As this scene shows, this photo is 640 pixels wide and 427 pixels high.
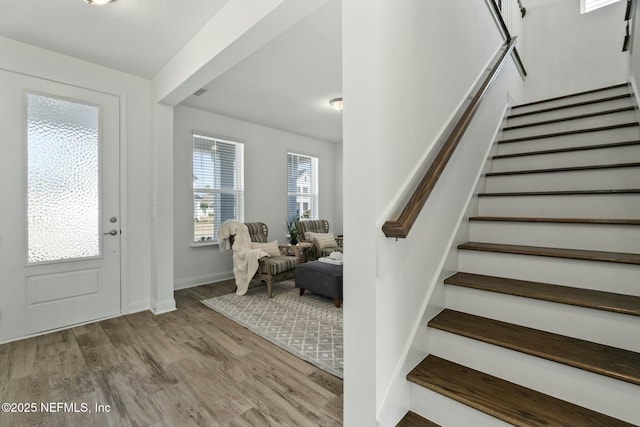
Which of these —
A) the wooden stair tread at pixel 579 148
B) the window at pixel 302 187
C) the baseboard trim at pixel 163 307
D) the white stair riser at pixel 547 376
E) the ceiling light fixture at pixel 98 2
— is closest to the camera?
the white stair riser at pixel 547 376

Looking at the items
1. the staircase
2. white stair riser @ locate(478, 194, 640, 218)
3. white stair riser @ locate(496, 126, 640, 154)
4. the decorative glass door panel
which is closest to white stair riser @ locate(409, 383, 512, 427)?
the staircase

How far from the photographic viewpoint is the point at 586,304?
1.20m

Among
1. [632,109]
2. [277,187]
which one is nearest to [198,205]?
[277,187]

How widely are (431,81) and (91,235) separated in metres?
3.46

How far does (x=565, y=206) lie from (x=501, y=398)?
1366 millimetres

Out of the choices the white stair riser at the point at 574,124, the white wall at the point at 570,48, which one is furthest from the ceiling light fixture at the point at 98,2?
the white wall at the point at 570,48

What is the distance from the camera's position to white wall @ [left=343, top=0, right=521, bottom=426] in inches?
44.6

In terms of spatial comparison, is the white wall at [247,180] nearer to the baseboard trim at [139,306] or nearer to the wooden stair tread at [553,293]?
the baseboard trim at [139,306]

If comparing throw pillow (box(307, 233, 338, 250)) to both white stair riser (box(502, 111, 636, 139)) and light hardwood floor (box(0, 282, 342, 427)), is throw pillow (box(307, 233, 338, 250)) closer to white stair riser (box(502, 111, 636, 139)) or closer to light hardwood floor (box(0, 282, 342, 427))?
light hardwood floor (box(0, 282, 342, 427))

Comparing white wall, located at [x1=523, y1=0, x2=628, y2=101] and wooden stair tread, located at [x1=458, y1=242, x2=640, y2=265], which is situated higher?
white wall, located at [x1=523, y1=0, x2=628, y2=101]

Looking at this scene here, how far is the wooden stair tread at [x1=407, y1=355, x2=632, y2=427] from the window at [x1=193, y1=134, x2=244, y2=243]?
4030mm

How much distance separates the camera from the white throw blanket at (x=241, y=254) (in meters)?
3.83

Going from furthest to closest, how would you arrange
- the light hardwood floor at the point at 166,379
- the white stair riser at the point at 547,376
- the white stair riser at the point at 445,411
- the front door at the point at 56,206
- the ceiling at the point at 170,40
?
1. the front door at the point at 56,206
2. the ceiling at the point at 170,40
3. the light hardwood floor at the point at 166,379
4. the white stair riser at the point at 445,411
5. the white stair riser at the point at 547,376

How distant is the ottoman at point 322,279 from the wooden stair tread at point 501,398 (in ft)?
6.35
